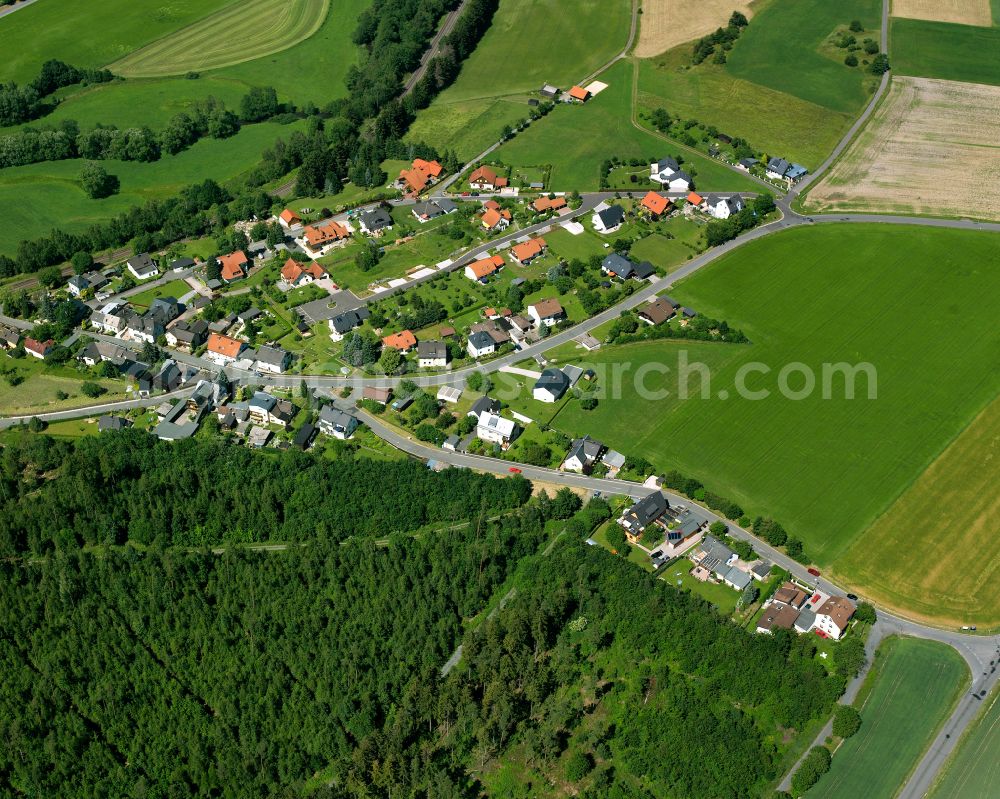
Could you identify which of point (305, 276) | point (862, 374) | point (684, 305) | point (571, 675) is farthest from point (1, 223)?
point (862, 374)

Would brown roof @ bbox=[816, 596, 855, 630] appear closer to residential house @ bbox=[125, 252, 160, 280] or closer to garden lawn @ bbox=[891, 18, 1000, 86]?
residential house @ bbox=[125, 252, 160, 280]

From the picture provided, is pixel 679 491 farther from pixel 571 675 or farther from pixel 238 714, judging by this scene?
pixel 238 714

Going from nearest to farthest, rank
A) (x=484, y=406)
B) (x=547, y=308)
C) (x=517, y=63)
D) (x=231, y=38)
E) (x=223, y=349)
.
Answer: (x=484, y=406)
(x=223, y=349)
(x=547, y=308)
(x=517, y=63)
(x=231, y=38)

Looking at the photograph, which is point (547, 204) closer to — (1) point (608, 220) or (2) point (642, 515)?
(1) point (608, 220)

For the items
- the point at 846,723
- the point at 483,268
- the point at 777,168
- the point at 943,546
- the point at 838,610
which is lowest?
the point at 846,723

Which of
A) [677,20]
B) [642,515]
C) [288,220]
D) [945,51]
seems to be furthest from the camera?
[677,20]

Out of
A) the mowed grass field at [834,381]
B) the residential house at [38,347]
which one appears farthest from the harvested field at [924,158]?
the residential house at [38,347]

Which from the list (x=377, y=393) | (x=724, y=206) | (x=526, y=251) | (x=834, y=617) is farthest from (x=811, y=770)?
(x=724, y=206)
